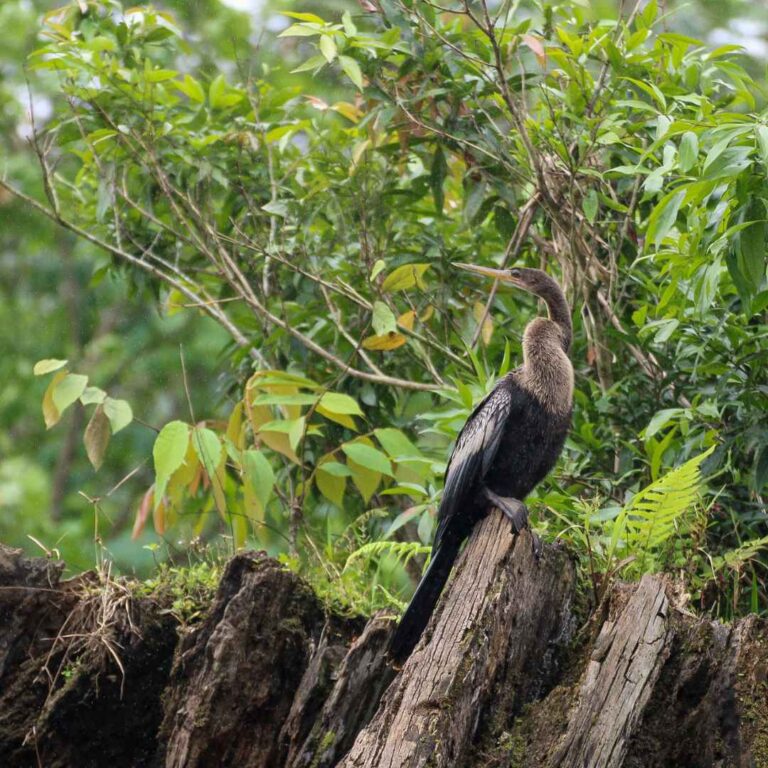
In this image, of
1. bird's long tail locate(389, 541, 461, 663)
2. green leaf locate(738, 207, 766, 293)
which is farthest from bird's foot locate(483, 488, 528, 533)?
green leaf locate(738, 207, 766, 293)

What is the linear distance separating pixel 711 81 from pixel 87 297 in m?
7.25

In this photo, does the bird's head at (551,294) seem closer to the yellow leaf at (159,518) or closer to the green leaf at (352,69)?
the green leaf at (352,69)

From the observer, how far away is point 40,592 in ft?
12.5

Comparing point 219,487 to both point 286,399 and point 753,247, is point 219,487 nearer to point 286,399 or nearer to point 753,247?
point 286,399

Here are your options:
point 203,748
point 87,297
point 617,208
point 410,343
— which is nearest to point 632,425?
point 617,208

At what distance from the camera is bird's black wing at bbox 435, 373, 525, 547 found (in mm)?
3732

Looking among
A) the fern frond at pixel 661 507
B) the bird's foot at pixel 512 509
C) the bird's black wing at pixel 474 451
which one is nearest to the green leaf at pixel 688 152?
the fern frond at pixel 661 507

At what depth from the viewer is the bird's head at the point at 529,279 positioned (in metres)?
4.41

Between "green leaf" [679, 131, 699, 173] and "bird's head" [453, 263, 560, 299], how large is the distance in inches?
Answer: 42.0

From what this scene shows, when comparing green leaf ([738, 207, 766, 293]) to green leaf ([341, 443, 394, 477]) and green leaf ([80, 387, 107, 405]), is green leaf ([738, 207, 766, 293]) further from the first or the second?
green leaf ([80, 387, 107, 405])

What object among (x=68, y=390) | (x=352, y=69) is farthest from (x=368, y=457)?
(x=352, y=69)

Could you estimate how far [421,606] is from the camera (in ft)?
11.6

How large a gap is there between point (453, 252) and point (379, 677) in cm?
240

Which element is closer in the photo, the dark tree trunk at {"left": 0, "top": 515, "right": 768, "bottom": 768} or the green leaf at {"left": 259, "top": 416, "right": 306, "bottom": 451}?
the dark tree trunk at {"left": 0, "top": 515, "right": 768, "bottom": 768}
